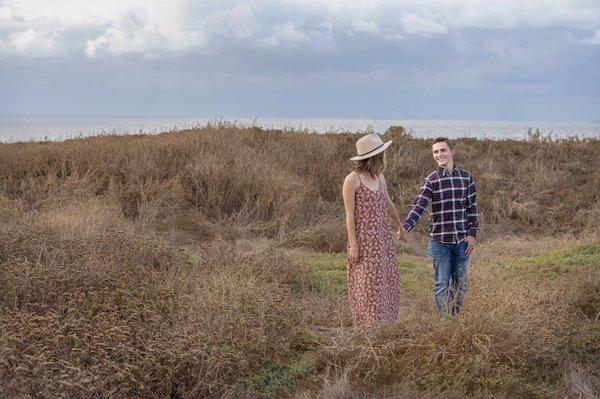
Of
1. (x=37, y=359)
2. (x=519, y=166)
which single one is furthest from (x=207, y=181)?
(x=37, y=359)

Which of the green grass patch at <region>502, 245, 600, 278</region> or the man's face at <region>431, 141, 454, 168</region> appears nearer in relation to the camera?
the man's face at <region>431, 141, 454, 168</region>

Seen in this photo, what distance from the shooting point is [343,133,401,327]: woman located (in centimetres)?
625

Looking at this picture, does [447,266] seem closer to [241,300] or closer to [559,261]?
[241,300]

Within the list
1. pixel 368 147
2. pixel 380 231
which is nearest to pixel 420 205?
pixel 380 231

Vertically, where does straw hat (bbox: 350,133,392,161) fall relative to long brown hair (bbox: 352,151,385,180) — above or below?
above

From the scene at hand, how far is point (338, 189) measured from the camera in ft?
56.6

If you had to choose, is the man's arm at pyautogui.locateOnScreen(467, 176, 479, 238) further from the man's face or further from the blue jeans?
the man's face

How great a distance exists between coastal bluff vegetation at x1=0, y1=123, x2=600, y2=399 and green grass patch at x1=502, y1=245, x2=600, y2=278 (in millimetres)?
42

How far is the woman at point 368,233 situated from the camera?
20.5 ft

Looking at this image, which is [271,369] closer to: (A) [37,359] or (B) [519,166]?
(A) [37,359]

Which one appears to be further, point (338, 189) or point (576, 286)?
point (338, 189)

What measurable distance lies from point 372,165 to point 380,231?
0.55 metres

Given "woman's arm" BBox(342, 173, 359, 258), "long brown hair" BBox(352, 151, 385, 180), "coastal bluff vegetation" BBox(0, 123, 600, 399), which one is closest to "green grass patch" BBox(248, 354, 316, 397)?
"coastal bluff vegetation" BBox(0, 123, 600, 399)

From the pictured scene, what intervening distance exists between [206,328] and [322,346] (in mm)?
940
